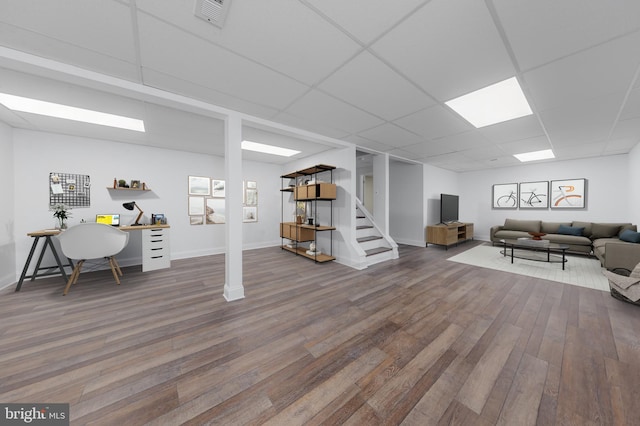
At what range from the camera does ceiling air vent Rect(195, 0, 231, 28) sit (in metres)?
1.29

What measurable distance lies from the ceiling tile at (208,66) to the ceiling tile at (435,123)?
64.3 inches

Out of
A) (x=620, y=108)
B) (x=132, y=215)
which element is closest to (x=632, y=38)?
(x=620, y=108)

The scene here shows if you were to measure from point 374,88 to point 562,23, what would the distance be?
1.32m

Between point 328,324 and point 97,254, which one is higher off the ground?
point 97,254

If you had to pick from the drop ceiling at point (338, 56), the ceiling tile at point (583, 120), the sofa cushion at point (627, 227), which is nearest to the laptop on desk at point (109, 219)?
the drop ceiling at point (338, 56)

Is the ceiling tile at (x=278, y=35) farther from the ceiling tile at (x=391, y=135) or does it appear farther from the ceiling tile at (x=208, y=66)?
the ceiling tile at (x=391, y=135)

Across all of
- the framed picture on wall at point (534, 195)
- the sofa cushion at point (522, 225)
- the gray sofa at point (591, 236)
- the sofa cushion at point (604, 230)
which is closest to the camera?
the gray sofa at point (591, 236)

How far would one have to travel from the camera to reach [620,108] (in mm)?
2609

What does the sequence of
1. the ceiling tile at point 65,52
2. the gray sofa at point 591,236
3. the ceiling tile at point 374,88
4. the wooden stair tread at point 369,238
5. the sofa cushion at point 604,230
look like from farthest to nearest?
the sofa cushion at point 604,230, the wooden stair tread at point 369,238, the gray sofa at point 591,236, the ceiling tile at point 374,88, the ceiling tile at point 65,52

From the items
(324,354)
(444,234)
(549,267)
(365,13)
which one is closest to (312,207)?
(444,234)

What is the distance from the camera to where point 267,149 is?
15.3ft

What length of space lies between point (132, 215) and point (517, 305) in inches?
250

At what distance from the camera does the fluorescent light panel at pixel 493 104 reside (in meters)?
2.29

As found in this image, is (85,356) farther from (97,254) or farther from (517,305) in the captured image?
(517,305)
